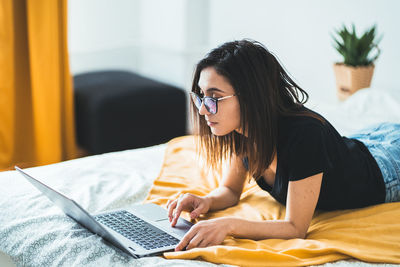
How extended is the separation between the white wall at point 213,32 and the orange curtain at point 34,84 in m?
0.46

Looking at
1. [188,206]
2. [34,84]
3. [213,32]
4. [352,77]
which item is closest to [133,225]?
[188,206]

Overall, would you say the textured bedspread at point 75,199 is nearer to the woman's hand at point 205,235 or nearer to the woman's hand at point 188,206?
the woman's hand at point 205,235

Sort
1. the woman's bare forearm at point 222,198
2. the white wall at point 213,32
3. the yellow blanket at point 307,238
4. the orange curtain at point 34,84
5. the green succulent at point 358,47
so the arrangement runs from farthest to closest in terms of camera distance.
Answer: the orange curtain at point 34,84 < the white wall at point 213,32 < the green succulent at point 358,47 < the woman's bare forearm at point 222,198 < the yellow blanket at point 307,238

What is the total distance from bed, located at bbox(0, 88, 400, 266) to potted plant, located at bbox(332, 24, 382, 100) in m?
0.16

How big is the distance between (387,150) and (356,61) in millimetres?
1031

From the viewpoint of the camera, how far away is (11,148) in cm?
319

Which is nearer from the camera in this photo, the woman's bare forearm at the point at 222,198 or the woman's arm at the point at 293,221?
the woman's arm at the point at 293,221

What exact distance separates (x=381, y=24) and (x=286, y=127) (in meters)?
1.54

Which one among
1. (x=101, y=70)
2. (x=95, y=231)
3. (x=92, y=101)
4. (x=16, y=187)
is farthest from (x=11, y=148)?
(x=95, y=231)

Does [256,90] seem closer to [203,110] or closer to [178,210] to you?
[203,110]

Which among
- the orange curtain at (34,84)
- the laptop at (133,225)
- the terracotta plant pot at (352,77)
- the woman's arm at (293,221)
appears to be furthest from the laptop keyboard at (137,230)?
the orange curtain at (34,84)

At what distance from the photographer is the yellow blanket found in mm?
1213

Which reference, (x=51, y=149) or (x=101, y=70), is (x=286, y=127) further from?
(x=101, y=70)

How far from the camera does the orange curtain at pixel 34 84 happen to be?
306 centimetres
